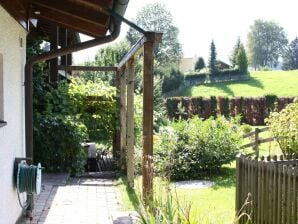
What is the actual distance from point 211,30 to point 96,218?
8541 centimetres

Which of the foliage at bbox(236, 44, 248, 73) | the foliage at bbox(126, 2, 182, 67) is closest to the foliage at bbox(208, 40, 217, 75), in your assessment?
the foliage at bbox(236, 44, 248, 73)

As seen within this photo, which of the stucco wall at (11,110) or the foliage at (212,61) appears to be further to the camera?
the foliage at (212,61)

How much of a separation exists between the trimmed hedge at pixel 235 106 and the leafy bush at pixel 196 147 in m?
23.9

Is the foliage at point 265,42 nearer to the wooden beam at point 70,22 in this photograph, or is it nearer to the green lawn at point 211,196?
the green lawn at point 211,196

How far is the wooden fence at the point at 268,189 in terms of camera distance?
18.1ft

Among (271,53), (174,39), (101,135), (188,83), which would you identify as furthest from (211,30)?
(101,135)

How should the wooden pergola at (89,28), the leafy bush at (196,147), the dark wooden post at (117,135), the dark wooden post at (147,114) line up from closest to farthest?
the wooden pergola at (89,28), the dark wooden post at (147,114), the leafy bush at (196,147), the dark wooden post at (117,135)

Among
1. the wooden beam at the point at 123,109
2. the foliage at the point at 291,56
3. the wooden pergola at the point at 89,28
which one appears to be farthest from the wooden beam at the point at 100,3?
the foliage at the point at 291,56

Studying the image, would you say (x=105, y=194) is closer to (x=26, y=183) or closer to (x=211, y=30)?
(x=26, y=183)

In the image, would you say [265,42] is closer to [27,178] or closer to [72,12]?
[72,12]

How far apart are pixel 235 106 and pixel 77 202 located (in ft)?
98.2

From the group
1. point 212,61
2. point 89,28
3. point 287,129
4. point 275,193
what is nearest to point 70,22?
point 89,28

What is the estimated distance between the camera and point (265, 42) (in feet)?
312

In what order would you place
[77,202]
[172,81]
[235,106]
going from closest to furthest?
1. [77,202]
2. [235,106]
3. [172,81]
